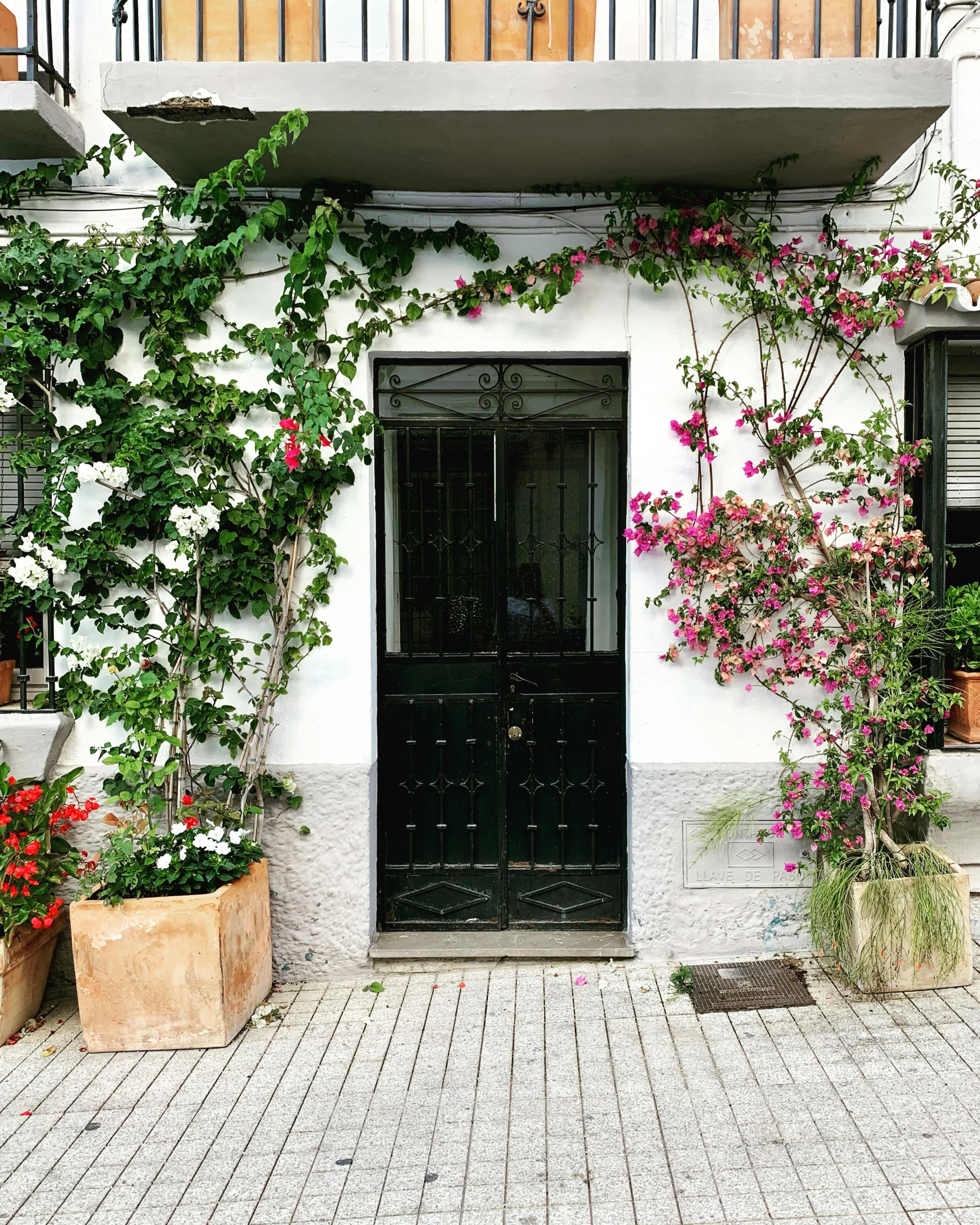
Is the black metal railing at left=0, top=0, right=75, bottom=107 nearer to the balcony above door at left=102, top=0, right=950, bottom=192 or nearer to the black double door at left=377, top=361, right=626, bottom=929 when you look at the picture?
the balcony above door at left=102, top=0, right=950, bottom=192

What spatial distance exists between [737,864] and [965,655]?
1546mm

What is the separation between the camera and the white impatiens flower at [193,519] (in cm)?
416

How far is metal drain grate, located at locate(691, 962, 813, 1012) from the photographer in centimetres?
414

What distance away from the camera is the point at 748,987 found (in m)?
4.31

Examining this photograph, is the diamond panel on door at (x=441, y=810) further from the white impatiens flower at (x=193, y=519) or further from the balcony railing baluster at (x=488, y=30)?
the balcony railing baluster at (x=488, y=30)

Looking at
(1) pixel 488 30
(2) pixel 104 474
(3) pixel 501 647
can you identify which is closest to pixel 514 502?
(3) pixel 501 647

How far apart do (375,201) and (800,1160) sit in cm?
432

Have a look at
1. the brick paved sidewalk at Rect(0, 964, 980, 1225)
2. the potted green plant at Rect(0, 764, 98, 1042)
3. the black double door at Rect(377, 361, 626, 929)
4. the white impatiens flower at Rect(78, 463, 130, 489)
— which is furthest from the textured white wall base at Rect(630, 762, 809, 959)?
the white impatiens flower at Rect(78, 463, 130, 489)

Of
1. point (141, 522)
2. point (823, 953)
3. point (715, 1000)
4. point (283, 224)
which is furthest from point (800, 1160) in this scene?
point (283, 224)

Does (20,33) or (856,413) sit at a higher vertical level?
(20,33)

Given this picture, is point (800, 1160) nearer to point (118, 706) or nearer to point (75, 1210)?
point (75, 1210)

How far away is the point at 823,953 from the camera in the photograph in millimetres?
4457

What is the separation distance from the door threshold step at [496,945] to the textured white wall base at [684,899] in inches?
7.9

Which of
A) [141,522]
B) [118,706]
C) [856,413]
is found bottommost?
[118,706]
